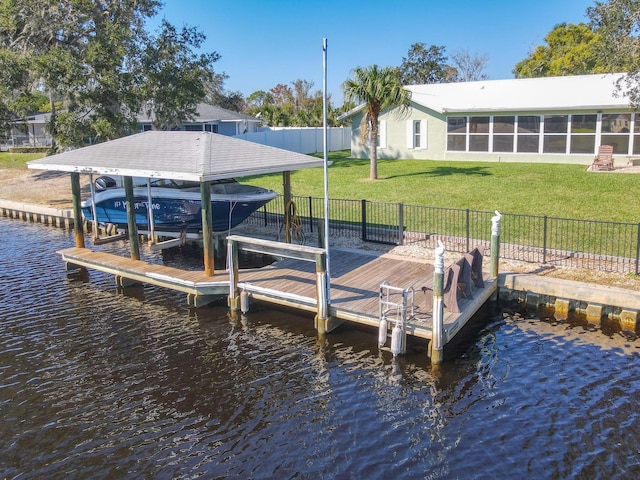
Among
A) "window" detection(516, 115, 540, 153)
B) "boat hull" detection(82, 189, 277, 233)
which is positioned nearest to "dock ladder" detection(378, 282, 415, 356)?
"boat hull" detection(82, 189, 277, 233)

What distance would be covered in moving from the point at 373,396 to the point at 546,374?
301 cm

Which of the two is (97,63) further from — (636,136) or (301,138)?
(636,136)

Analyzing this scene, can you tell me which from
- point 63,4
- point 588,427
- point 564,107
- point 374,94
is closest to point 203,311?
point 588,427

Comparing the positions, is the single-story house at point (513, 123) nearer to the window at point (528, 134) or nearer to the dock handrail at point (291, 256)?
the window at point (528, 134)

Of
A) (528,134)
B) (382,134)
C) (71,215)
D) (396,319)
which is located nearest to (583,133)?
(528,134)

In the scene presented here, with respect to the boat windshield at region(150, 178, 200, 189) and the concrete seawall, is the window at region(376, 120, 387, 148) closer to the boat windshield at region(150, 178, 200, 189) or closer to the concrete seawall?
the boat windshield at region(150, 178, 200, 189)

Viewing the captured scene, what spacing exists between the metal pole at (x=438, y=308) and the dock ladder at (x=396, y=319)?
0.58m

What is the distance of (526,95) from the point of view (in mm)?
31234

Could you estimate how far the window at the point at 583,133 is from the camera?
2845 cm

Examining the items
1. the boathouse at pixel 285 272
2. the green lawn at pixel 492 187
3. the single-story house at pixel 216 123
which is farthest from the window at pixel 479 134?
the single-story house at pixel 216 123

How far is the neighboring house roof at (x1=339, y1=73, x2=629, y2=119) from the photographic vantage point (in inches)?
1119

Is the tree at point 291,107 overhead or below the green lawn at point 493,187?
overhead

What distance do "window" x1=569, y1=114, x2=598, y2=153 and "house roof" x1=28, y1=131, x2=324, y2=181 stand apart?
19.5 metres

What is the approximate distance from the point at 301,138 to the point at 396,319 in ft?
102
